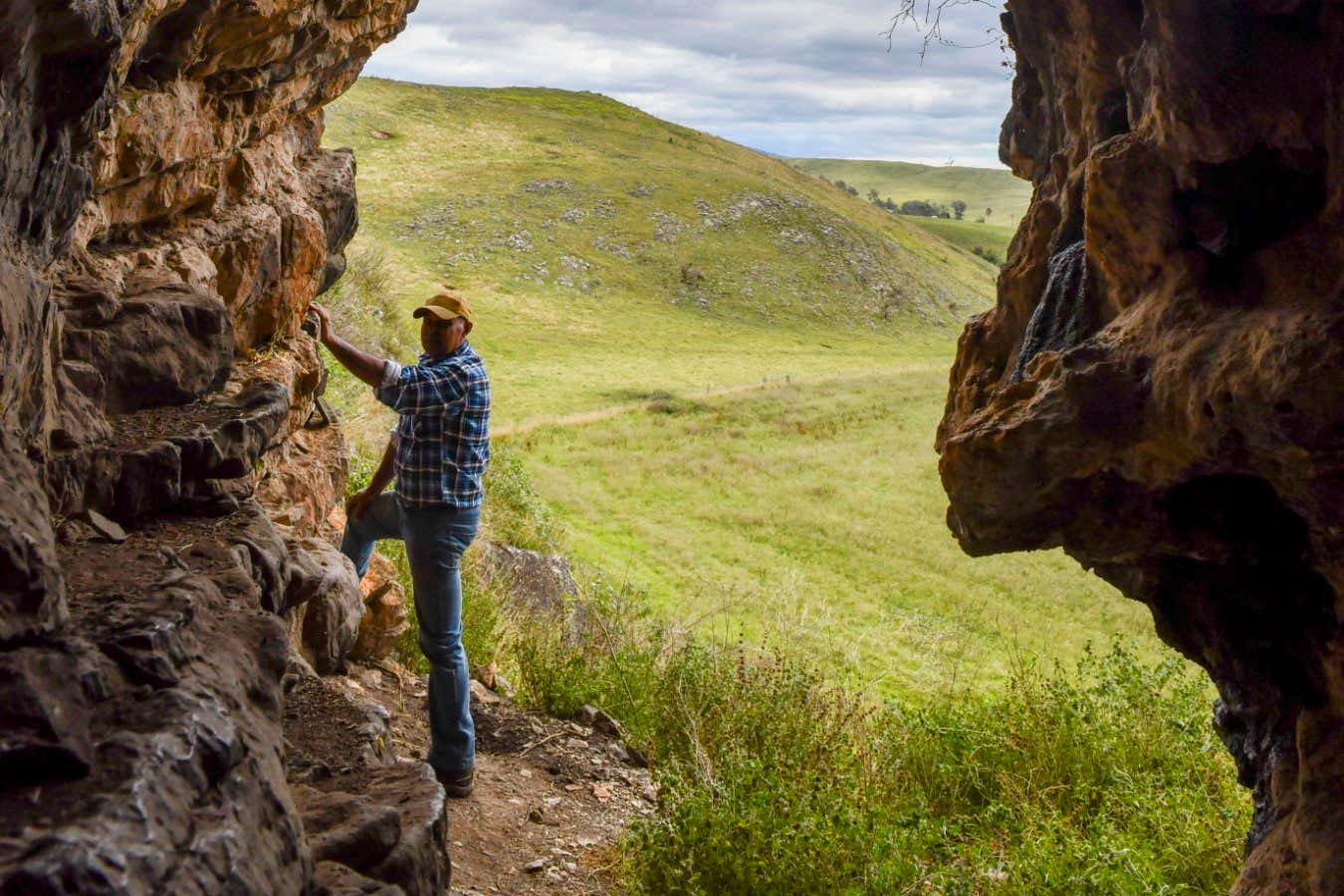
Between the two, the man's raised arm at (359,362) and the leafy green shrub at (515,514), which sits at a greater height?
the man's raised arm at (359,362)

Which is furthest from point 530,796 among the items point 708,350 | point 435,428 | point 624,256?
point 624,256

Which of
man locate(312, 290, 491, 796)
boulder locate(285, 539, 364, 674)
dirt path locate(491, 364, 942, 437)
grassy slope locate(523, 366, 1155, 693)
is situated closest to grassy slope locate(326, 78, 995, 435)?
dirt path locate(491, 364, 942, 437)

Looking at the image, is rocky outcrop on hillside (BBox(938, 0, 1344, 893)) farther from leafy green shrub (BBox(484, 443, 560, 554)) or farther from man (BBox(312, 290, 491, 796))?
leafy green shrub (BBox(484, 443, 560, 554))

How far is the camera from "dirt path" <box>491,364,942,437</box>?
32406mm

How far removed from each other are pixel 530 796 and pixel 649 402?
31.2m

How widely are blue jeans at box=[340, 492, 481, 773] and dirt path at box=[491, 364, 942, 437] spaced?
23.4 m

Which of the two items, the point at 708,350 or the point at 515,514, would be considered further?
the point at 708,350

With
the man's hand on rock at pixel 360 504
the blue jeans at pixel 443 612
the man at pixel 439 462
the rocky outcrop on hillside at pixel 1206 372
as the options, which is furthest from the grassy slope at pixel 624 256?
the rocky outcrop on hillside at pixel 1206 372

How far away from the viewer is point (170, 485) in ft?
14.4

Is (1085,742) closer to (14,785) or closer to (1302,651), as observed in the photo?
(1302,651)

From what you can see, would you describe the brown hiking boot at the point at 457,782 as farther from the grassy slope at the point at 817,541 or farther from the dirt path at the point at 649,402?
the dirt path at the point at 649,402

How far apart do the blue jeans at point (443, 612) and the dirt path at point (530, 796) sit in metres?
0.39

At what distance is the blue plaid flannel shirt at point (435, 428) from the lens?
5.84 metres

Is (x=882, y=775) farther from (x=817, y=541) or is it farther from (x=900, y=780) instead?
(x=817, y=541)
